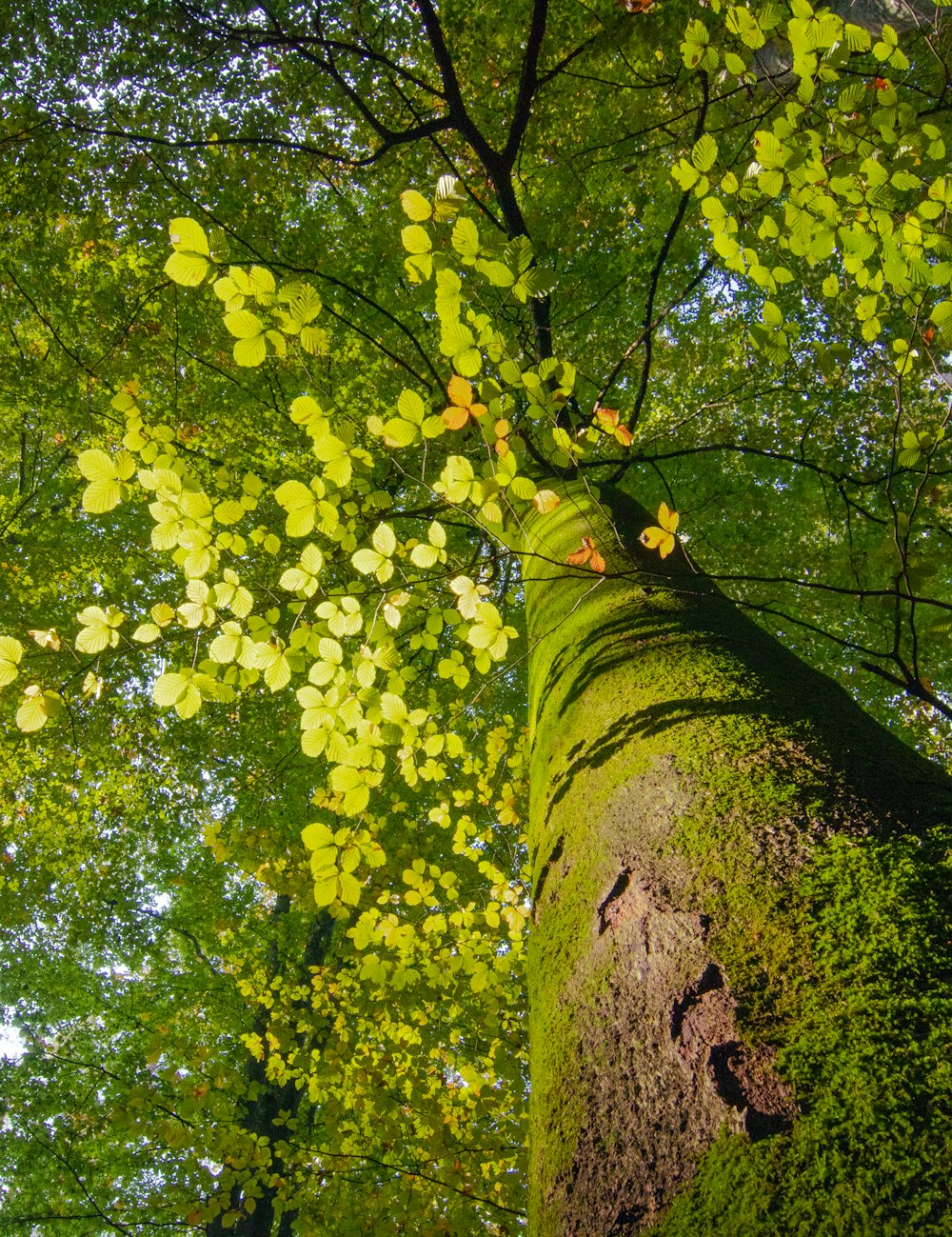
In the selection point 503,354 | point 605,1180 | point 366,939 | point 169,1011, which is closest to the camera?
point 605,1180

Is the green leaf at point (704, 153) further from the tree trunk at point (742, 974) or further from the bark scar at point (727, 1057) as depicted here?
the bark scar at point (727, 1057)

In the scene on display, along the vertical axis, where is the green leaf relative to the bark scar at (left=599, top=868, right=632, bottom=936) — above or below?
above

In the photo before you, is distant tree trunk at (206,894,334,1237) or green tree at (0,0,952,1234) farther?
distant tree trunk at (206,894,334,1237)

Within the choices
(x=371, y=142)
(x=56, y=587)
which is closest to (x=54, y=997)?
(x=56, y=587)

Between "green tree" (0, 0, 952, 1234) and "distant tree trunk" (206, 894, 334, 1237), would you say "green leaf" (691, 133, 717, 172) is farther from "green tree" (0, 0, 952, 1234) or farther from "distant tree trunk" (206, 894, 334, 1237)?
"distant tree trunk" (206, 894, 334, 1237)

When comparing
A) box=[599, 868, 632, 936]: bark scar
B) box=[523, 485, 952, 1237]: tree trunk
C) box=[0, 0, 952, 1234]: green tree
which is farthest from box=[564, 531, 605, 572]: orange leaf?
box=[599, 868, 632, 936]: bark scar

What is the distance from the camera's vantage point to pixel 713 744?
1.20 m

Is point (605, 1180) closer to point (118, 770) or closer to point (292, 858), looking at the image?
point (292, 858)

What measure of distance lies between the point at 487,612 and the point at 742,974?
1.01 meters

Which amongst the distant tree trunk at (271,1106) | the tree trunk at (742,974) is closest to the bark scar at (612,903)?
the tree trunk at (742,974)

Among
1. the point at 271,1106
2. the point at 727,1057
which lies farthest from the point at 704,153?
the point at 271,1106

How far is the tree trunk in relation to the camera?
587mm

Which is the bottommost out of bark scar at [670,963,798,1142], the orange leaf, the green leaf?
bark scar at [670,963,798,1142]

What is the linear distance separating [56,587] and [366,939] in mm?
6477
